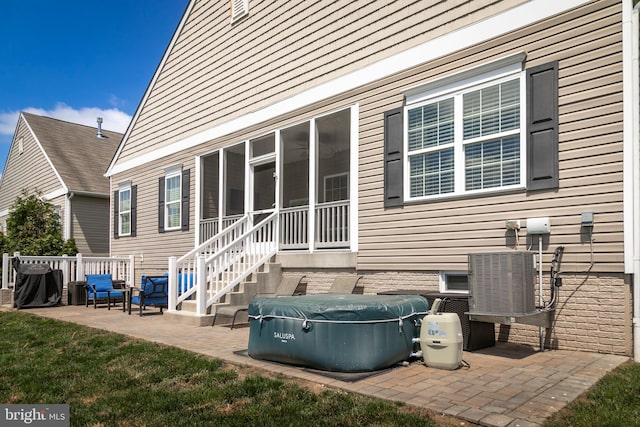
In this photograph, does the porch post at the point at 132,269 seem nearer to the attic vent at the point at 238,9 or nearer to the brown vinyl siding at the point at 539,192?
the brown vinyl siding at the point at 539,192

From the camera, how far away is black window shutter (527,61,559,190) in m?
6.11

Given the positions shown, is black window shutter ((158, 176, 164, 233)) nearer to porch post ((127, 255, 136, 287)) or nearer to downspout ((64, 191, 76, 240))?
porch post ((127, 255, 136, 287))

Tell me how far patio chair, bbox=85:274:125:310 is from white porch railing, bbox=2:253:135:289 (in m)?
0.63

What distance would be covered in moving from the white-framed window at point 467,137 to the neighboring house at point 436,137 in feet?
0.07

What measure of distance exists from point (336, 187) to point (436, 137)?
4.92 m

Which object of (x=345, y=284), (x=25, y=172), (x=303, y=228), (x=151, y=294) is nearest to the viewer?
(x=345, y=284)

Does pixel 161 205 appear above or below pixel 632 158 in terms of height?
below

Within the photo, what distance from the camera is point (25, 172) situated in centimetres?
2244

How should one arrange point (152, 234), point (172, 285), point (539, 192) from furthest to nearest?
1. point (152, 234)
2. point (172, 285)
3. point (539, 192)

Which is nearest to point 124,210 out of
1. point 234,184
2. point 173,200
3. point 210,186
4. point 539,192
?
point 173,200

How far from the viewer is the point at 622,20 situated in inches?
225

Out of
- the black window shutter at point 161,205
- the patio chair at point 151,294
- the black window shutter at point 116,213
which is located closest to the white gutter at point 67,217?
the black window shutter at point 116,213

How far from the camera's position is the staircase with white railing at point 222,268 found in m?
8.77

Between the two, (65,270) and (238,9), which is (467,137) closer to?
(238,9)
